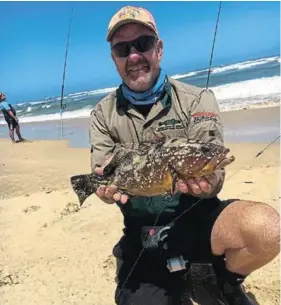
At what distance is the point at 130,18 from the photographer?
3.44 meters

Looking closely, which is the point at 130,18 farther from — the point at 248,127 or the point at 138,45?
the point at 248,127

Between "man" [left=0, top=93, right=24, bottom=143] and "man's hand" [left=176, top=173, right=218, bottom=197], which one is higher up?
"man's hand" [left=176, top=173, right=218, bottom=197]

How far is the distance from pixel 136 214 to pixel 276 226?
113cm

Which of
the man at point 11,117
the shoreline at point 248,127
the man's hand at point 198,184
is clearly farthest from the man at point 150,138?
the man at point 11,117

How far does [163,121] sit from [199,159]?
0.81 meters

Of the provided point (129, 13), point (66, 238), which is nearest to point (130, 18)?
point (129, 13)

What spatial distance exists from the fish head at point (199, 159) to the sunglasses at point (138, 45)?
101cm

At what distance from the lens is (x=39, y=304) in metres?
3.96

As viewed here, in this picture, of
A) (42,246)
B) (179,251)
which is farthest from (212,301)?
(42,246)

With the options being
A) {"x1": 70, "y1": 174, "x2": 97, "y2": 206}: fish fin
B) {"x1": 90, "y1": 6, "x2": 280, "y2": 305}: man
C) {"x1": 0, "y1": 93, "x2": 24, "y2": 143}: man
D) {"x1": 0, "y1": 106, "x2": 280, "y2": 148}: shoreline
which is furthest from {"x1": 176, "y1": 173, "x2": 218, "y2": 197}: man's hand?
{"x1": 0, "y1": 93, "x2": 24, "y2": 143}: man

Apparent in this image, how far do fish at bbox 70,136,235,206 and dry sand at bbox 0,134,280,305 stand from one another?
4.37ft

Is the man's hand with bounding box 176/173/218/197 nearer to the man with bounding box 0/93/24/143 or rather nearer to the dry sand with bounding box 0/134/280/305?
the dry sand with bounding box 0/134/280/305

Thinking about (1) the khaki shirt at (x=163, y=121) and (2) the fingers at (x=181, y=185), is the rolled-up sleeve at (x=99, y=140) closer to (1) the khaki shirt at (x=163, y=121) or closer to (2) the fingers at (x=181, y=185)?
(1) the khaki shirt at (x=163, y=121)

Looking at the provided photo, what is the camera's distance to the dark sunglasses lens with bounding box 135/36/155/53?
351 centimetres
